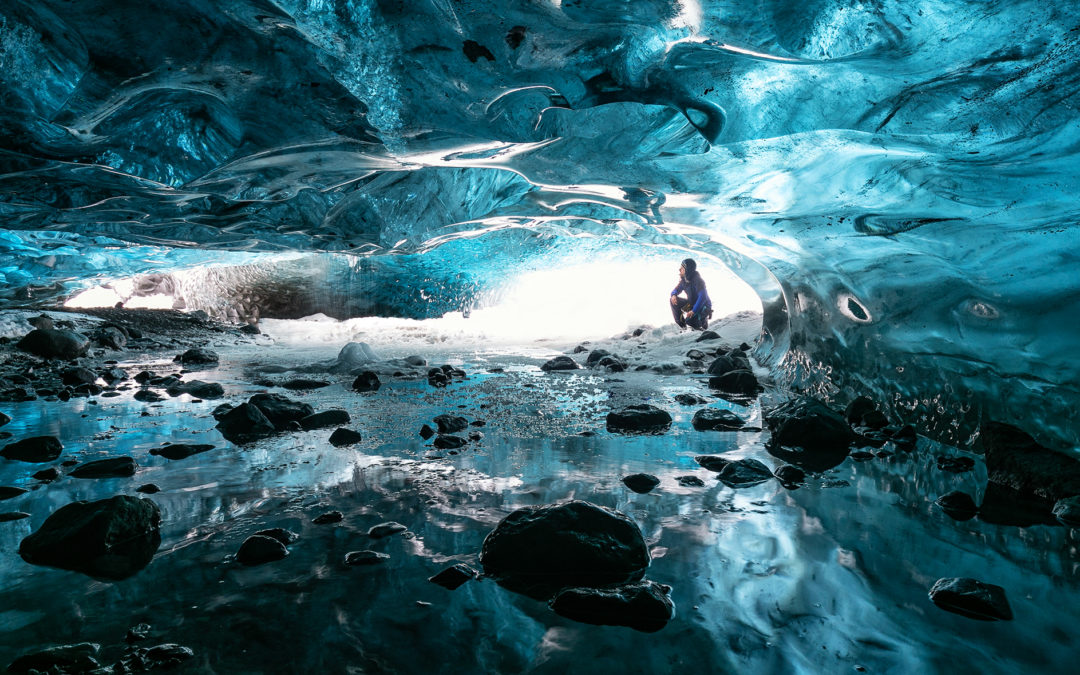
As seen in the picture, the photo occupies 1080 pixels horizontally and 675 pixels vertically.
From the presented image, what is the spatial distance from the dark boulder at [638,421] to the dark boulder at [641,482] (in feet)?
3.37

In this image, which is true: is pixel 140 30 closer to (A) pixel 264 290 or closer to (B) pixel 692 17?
(B) pixel 692 17

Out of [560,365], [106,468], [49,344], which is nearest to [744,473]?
[106,468]

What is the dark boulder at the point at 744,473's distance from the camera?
2.57 m

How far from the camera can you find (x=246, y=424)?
11.5 ft

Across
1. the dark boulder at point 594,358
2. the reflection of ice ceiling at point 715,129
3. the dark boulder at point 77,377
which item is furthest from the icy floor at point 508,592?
the dark boulder at point 594,358

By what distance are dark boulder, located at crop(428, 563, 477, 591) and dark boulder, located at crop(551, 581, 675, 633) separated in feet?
0.95

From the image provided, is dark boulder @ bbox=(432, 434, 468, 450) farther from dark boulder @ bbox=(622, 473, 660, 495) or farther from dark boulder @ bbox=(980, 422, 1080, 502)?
dark boulder @ bbox=(980, 422, 1080, 502)

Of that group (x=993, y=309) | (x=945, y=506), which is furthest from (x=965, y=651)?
(x=993, y=309)

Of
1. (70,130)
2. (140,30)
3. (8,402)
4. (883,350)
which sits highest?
(140,30)

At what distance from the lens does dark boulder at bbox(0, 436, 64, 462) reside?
285 centimetres

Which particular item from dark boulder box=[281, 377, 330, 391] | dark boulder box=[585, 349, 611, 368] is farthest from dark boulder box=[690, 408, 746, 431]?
dark boulder box=[281, 377, 330, 391]

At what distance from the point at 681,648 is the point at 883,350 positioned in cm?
337

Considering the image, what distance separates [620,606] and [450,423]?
2192 mm

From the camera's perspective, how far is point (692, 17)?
2721mm
